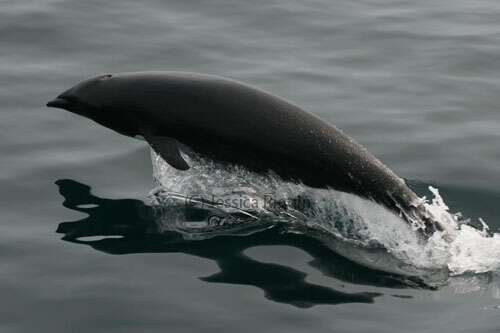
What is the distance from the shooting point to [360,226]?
37.1 feet

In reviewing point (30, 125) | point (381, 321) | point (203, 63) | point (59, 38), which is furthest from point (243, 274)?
point (59, 38)

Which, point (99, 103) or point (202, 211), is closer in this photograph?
point (202, 211)

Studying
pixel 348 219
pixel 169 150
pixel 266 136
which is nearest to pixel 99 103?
pixel 169 150

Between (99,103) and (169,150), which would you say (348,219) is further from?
(99,103)

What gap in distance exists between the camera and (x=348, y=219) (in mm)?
11398

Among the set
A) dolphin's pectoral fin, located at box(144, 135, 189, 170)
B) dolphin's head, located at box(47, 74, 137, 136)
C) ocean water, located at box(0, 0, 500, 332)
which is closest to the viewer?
ocean water, located at box(0, 0, 500, 332)

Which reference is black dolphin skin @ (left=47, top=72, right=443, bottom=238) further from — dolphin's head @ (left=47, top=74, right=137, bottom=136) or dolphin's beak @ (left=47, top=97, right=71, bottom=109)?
dolphin's beak @ (left=47, top=97, right=71, bottom=109)

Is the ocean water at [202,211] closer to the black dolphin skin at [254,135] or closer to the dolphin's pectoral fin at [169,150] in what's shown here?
the black dolphin skin at [254,135]

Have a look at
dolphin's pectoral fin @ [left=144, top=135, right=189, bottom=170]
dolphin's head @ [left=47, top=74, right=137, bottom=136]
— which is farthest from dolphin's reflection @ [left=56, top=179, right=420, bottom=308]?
dolphin's head @ [left=47, top=74, right=137, bottom=136]

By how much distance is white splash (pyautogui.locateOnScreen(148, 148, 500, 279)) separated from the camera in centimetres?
1073

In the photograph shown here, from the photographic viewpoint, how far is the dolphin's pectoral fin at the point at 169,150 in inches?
444

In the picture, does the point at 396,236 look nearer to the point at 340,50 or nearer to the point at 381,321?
the point at 381,321

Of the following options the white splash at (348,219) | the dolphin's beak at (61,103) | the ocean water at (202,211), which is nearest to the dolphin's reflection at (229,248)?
the ocean water at (202,211)

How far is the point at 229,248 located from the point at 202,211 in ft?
3.22
